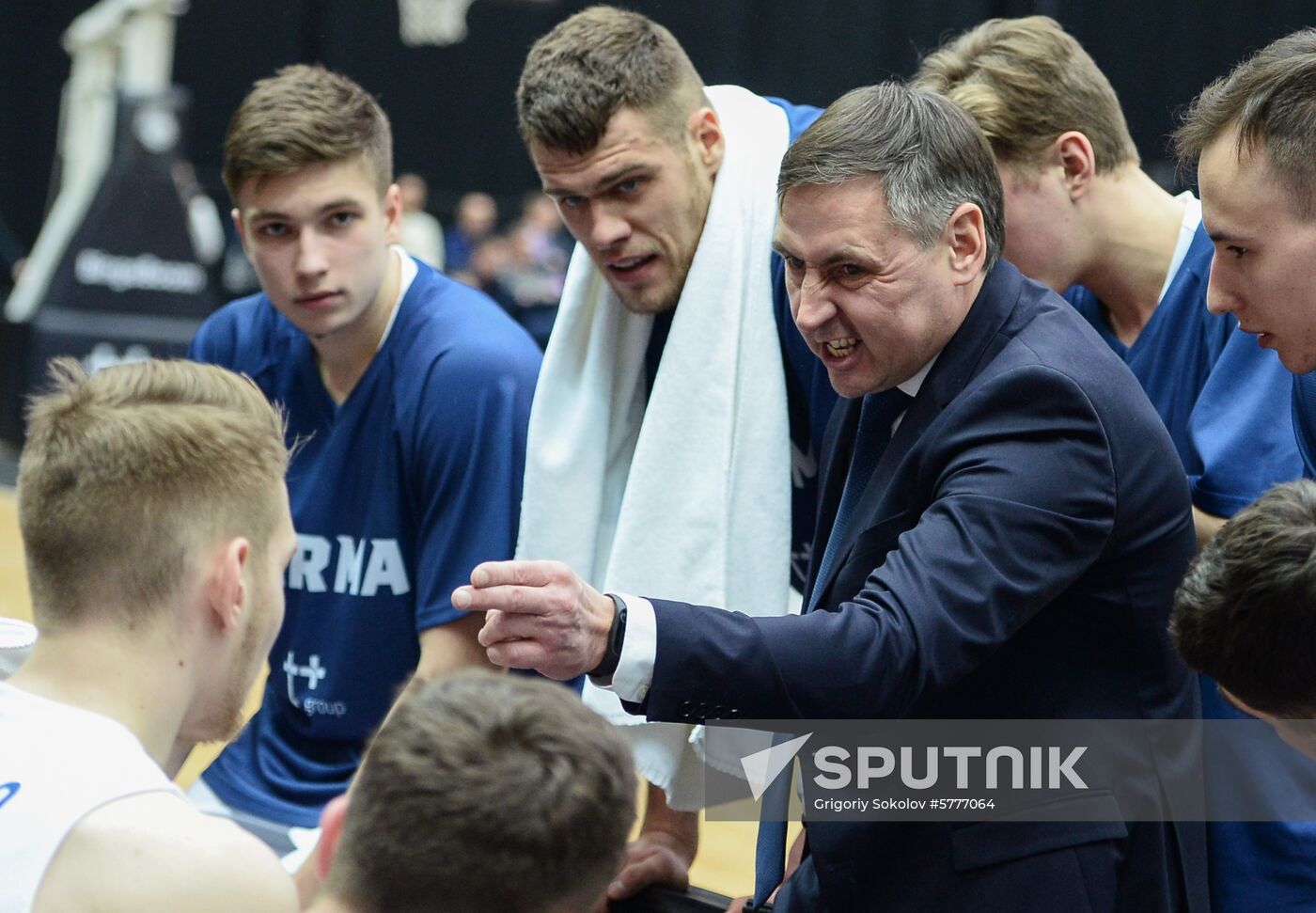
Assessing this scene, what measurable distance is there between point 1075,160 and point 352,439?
1.19 meters

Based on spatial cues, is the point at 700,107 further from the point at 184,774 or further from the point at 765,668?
the point at 184,774

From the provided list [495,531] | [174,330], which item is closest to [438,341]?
[495,531]

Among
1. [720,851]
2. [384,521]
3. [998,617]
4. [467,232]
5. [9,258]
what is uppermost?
[998,617]

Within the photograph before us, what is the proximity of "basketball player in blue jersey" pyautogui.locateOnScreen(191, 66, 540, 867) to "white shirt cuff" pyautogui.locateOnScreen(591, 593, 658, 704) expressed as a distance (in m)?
0.88

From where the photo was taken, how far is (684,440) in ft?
6.71

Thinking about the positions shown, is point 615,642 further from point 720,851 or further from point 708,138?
point 720,851

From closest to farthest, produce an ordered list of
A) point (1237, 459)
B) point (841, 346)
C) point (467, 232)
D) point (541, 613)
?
point (541, 613), point (841, 346), point (1237, 459), point (467, 232)

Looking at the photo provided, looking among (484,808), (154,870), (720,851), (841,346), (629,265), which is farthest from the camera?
(720,851)

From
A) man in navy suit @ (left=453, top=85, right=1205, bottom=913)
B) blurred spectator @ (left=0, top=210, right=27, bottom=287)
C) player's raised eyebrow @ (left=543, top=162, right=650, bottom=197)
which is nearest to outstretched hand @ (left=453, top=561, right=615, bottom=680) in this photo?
man in navy suit @ (left=453, top=85, right=1205, bottom=913)

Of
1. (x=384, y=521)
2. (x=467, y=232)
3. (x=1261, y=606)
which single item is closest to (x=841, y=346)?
(x=1261, y=606)

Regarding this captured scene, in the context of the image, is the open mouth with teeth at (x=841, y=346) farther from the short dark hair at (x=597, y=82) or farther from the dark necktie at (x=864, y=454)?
the short dark hair at (x=597, y=82)

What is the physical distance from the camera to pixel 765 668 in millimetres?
1319

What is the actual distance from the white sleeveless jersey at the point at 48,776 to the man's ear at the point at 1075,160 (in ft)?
4.64

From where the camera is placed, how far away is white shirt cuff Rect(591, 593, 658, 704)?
1.32 metres
